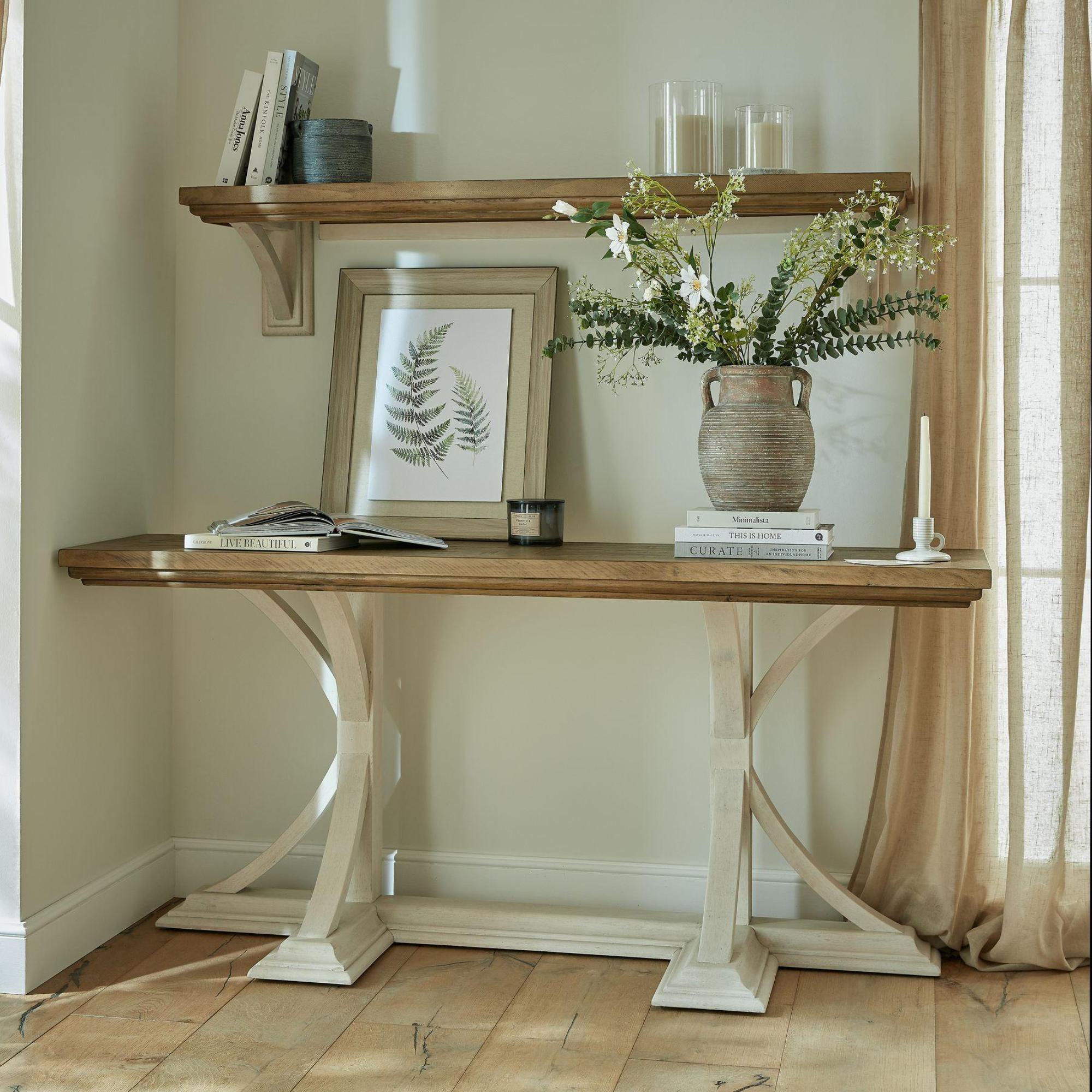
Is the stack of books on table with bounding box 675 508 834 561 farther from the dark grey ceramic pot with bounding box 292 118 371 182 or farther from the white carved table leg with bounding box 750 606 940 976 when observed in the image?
the dark grey ceramic pot with bounding box 292 118 371 182

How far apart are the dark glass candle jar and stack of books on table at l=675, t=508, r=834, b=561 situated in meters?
0.34

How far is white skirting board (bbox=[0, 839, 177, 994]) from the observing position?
232 cm

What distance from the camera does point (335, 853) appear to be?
8.13 feet

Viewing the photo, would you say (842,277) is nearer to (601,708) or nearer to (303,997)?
(601,708)

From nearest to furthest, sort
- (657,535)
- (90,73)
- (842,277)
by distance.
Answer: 1. (842,277)
2. (90,73)
3. (657,535)

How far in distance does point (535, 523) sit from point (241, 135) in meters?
0.95

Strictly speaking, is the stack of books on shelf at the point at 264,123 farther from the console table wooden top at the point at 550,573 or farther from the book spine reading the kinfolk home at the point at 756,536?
the book spine reading the kinfolk home at the point at 756,536

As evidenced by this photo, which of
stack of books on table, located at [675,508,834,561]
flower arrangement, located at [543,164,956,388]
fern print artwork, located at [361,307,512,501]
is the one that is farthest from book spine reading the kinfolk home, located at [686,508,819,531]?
fern print artwork, located at [361,307,512,501]

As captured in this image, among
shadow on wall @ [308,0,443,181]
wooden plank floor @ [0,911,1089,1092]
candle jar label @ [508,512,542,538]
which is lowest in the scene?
wooden plank floor @ [0,911,1089,1092]

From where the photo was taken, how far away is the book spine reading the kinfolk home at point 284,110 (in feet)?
8.29

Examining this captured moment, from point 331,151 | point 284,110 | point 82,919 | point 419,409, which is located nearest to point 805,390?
point 419,409

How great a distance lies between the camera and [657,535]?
8.63 feet

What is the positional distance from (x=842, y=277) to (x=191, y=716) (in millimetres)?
1641

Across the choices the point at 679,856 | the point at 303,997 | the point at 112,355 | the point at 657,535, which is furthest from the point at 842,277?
the point at 303,997
